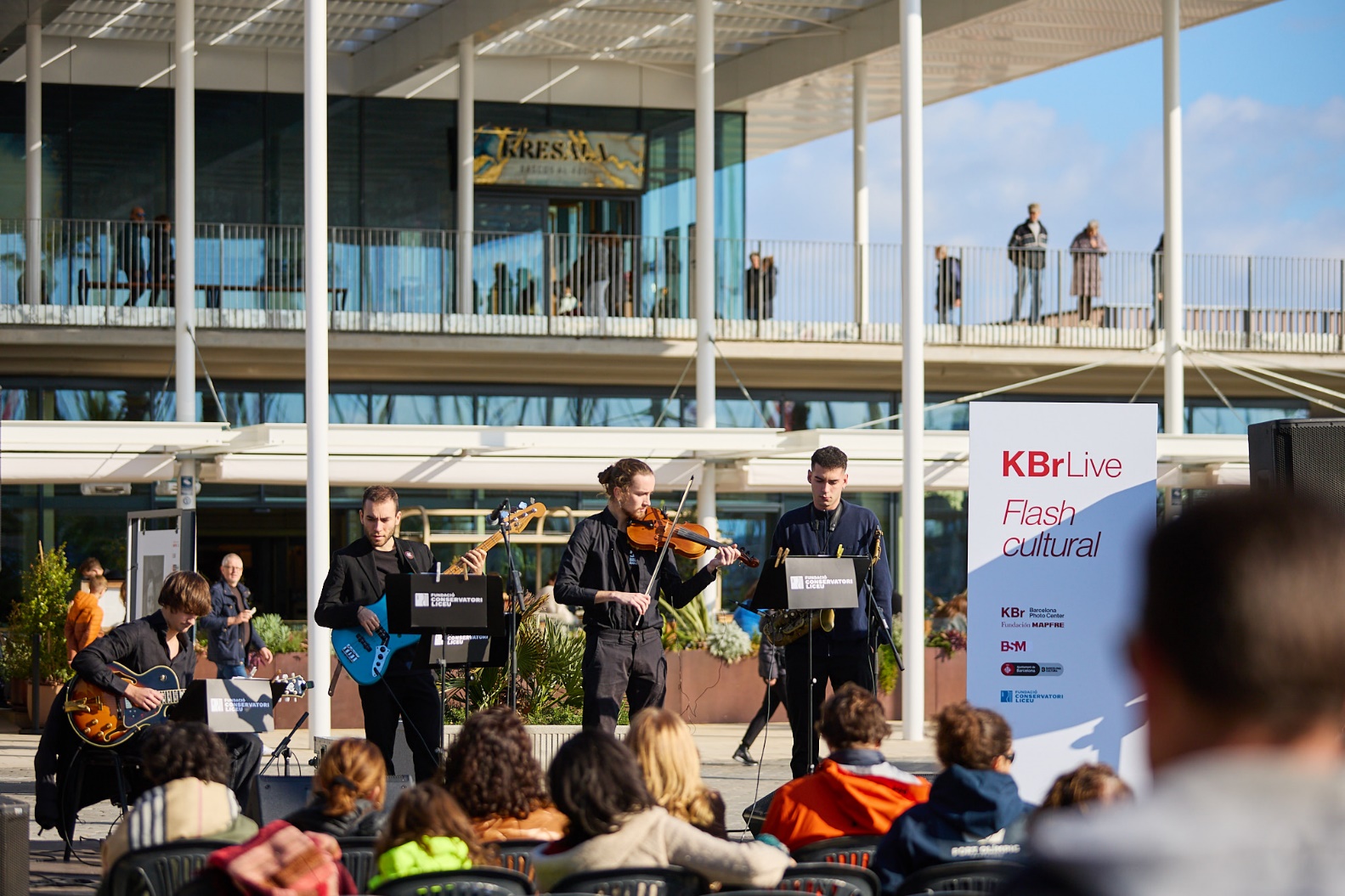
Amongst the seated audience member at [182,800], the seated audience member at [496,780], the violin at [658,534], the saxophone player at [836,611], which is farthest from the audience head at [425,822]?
the saxophone player at [836,611]

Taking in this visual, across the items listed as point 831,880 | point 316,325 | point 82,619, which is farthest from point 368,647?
point 82,619

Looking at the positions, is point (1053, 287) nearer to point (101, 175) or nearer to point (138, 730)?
point (101, 175)

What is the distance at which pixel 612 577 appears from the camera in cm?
789

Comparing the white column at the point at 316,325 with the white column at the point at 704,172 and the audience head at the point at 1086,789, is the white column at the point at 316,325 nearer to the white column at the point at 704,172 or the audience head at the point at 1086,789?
the white column at the point at 704,172

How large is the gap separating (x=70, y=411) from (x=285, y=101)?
494cm

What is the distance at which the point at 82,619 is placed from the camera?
12867 mm

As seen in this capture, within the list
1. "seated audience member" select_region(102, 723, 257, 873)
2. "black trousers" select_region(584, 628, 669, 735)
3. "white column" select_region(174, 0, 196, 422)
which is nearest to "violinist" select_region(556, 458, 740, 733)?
"black trousers" select_region(584, 628, 669, 735)

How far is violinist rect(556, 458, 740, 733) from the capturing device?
759 centimetres

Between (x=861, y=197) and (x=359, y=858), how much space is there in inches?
721

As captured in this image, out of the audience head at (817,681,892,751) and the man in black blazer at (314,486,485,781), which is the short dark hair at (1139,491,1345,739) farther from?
the man in black blazer at (314,486,485,781)

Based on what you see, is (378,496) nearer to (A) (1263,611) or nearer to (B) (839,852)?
(B) (839,852)

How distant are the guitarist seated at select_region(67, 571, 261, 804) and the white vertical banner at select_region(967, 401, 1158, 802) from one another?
3258 mm

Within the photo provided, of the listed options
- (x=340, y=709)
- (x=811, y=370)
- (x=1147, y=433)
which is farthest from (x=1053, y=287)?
(x=1147, y=433)

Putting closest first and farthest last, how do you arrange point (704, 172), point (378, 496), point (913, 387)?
1. point (378, 496)
2. point (913, 387)
3. point (704, 172)
